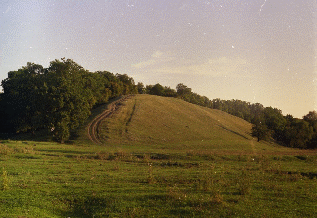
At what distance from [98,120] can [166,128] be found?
16342mm

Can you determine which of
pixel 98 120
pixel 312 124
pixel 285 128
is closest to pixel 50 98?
pixel 98 120

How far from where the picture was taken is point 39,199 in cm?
1150

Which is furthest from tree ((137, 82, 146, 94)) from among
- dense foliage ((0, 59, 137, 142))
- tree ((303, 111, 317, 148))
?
tree ((303, 111, 317, 148))

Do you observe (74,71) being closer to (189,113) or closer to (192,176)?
(189,113)

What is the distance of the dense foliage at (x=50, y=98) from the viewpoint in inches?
1933

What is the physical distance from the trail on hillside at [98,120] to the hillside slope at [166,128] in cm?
95

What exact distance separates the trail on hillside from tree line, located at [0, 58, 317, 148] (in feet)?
10.3

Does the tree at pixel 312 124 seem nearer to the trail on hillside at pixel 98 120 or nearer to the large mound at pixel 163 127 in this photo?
the large mound at pixel 163 127

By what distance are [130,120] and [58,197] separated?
54220mm

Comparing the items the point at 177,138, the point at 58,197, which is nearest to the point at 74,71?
the point at 177,138

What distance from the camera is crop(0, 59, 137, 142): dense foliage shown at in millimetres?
49094

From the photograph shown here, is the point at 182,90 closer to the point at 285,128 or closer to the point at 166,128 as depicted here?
the point at 285,128

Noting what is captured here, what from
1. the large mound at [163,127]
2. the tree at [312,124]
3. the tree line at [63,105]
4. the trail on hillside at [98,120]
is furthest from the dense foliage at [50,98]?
the tree at [312,124]

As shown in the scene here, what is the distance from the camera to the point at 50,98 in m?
49.1
